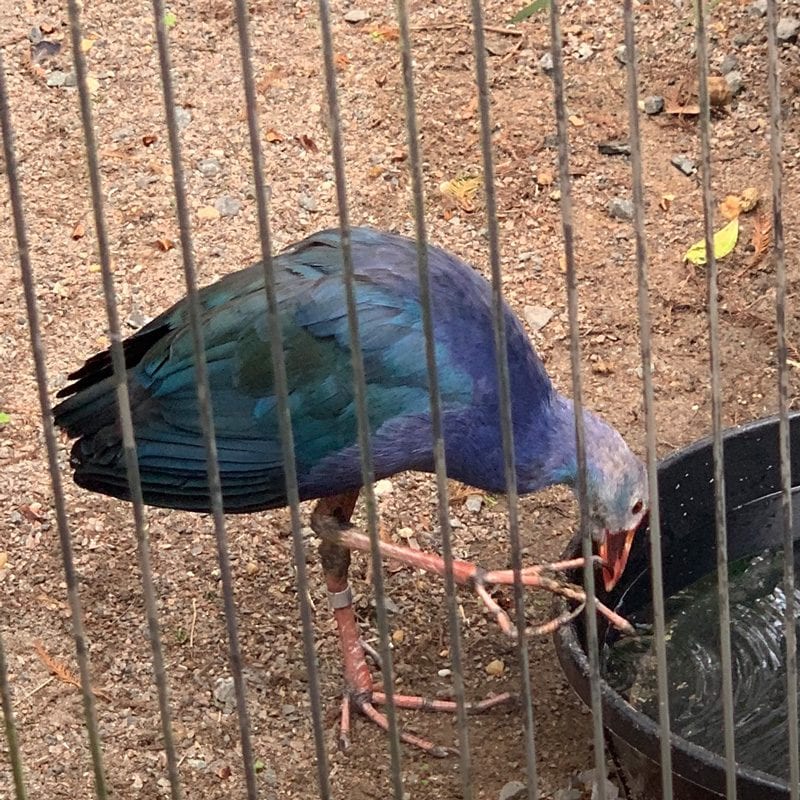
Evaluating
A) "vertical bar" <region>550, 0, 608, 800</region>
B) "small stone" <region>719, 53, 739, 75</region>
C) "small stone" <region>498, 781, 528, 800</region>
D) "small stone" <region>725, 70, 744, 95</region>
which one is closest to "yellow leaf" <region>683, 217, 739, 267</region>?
"small stone" <region>725, 70, 744, 95</region>

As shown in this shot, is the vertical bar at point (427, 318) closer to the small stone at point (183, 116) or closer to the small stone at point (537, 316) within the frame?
the small stone at point (537, 316)

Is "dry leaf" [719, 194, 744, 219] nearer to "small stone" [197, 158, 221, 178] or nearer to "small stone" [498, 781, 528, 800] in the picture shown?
"small stone" [197, 158, 221, 178]

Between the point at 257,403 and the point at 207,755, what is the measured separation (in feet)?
2.99

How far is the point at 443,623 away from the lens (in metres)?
4.13

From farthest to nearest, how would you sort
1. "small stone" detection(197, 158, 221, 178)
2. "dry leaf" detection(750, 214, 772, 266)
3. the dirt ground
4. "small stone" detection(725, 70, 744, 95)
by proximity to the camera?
1. "small stone" detection(725, 70, 744, 95)
2. "small stone" detection(197, 158, 221, 178)
3. "dry leaf" detection(750, 214, 772, 266)
4. the dirt ground

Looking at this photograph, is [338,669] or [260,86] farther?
[260,86]

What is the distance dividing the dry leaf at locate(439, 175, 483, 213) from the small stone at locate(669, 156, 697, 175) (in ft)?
2.42

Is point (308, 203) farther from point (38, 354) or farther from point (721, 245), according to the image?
point (38, 354)

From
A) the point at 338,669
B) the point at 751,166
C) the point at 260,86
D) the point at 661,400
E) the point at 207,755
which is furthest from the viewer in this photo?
the point at 260,86

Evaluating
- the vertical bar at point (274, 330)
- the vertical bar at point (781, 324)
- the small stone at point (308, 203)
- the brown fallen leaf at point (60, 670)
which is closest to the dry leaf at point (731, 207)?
the small stone at point (308, 203)

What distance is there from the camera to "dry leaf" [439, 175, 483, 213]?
5527 mm

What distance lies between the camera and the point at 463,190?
18.3 feet

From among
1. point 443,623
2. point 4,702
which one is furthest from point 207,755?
point 4,702

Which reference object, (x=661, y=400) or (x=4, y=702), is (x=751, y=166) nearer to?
(x=661, y=400)
